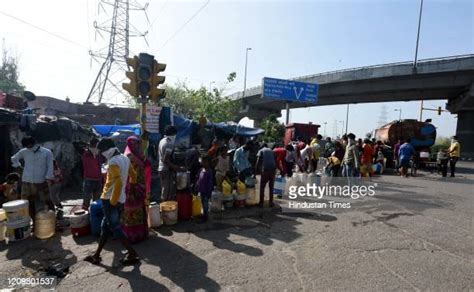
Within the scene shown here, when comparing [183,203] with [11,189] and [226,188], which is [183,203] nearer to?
[226,188]

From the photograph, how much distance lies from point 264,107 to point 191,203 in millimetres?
41534

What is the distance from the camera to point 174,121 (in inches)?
497

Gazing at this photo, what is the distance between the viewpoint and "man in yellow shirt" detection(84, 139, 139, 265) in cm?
460

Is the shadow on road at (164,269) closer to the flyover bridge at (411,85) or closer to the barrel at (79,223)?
the barrel at (79,223)

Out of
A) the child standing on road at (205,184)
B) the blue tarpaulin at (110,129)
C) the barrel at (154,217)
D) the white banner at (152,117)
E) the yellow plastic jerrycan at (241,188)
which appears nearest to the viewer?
the barrel at (154,217)

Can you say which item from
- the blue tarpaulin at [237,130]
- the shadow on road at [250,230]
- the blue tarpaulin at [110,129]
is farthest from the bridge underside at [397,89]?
the shadow on road at [250,230]

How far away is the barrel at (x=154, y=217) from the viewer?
20.4 feet

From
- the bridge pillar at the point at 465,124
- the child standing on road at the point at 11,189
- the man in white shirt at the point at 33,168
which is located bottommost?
the child standing on road at the point at 11,189

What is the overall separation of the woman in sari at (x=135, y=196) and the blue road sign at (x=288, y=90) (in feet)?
68.0

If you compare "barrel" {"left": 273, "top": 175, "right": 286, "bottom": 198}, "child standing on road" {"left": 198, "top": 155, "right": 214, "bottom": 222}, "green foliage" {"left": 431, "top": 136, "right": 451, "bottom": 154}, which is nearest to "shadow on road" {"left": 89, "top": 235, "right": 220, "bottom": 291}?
"child standing on road" {"left": 198, "top": 155, "right": 214, "bottom": 222}

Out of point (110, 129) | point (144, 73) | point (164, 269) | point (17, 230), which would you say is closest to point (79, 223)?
point (17, 230)

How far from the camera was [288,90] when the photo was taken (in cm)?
2614

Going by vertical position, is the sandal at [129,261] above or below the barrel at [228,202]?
below

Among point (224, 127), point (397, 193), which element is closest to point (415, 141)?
point (397, 193)
